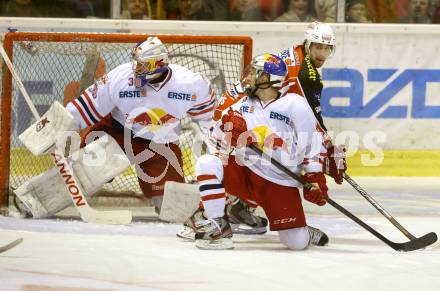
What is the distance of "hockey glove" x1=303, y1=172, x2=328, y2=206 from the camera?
4.64m

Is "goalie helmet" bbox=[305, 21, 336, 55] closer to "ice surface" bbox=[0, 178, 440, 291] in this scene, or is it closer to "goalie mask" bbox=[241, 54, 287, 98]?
"ice surface" bbox=[0, 178, 440, 291]

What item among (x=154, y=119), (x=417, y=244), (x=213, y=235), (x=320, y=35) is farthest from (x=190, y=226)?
(x=320, y=35)

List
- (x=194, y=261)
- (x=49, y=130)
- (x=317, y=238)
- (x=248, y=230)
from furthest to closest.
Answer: (x=49, y=130) → (x=248, y=230) → (x=317, y=238) → (x=194, y=261)

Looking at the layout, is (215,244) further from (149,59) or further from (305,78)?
(305,78)

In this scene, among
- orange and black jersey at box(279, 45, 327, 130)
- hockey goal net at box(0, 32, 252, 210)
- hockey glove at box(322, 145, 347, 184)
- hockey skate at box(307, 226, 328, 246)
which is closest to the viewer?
hockey skate at box(307, 226, 328, 246)

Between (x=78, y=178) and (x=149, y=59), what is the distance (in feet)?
2.30

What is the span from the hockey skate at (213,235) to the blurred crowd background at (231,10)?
2.66 m

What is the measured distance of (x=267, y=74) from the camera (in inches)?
186

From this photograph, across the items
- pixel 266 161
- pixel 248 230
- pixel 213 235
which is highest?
pixel 266 161

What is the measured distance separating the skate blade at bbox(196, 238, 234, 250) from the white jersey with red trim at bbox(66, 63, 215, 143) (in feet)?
3.33

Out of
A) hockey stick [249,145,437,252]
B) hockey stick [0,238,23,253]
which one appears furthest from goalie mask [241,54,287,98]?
hockey stick [0,238,23,253]

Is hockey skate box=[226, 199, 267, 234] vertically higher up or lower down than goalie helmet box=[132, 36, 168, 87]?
lower down

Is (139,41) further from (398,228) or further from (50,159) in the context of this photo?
(398,228)

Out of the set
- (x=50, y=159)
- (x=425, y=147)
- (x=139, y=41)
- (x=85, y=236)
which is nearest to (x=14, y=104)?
(x=50, y=159)
